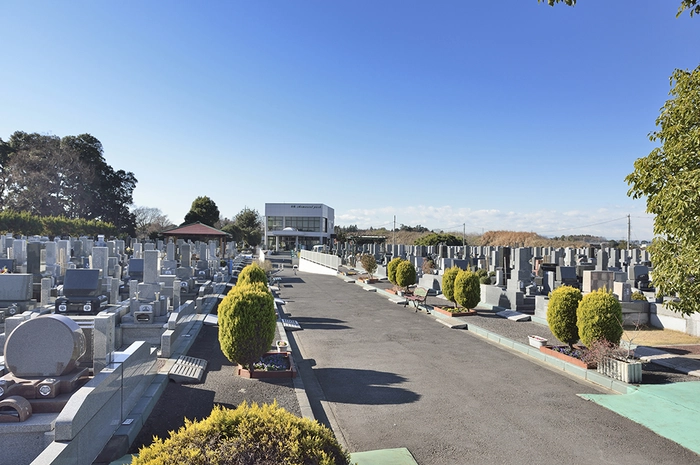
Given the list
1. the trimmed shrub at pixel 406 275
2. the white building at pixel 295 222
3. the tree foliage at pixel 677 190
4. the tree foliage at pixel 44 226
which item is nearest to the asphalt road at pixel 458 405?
the tree foliage at pixel 677 190

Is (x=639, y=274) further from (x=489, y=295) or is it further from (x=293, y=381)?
(x=293, y=381)

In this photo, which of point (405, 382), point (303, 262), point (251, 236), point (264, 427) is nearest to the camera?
point (264, 427)

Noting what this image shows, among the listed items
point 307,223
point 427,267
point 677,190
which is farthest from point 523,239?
point 677,190

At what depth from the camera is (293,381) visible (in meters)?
8.40

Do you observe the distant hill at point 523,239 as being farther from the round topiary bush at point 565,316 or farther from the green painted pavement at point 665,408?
the green painted pavement at point 665,408

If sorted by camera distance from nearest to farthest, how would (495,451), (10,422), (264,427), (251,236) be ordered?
(264,427) < (10,422) < (495,451) < (251,236)

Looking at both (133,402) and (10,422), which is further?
(133,402)

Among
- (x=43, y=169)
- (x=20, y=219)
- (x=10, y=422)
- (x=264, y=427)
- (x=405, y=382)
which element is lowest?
(x=405, y=382)

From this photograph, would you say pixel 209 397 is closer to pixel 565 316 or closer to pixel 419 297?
→ pixel 565 316

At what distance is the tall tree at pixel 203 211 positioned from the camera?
219ft

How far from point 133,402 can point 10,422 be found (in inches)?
66.1

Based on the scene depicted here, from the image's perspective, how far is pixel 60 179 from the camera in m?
49.9

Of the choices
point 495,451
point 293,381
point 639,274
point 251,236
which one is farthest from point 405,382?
point 251,236

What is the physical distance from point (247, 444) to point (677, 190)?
6.05m
